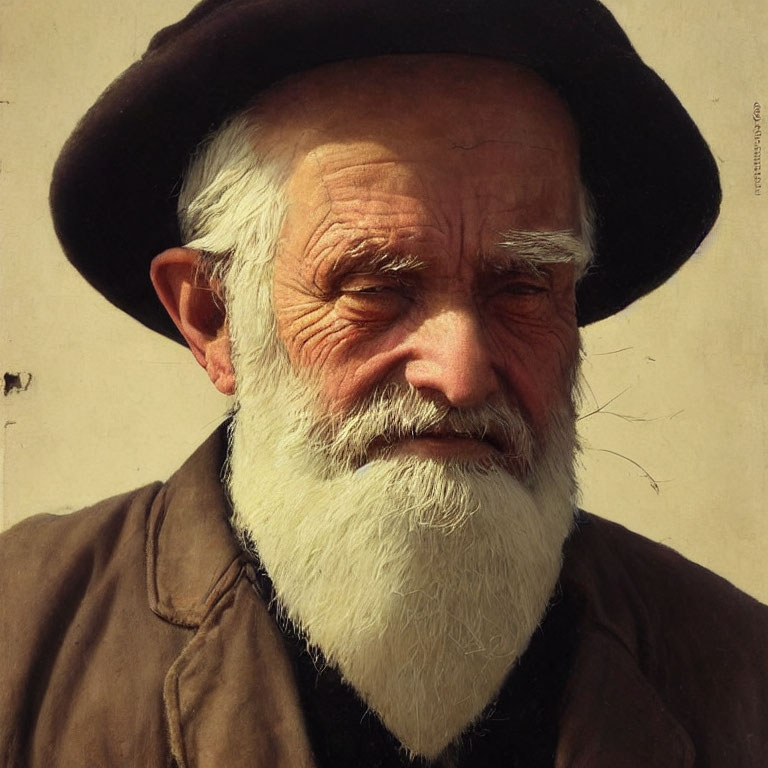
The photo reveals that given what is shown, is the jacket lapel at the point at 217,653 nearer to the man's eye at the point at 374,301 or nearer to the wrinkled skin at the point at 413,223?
the wrinkled skin at the point at 413,223

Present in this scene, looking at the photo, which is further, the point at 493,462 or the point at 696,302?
the point at 696,302

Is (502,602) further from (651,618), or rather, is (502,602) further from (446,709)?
(651,618)

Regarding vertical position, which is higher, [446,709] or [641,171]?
[641,171]

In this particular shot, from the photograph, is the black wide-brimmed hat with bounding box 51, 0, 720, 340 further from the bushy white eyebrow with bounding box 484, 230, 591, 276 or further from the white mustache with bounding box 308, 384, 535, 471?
the white mustache with bounding box 308, 384, 535, 471

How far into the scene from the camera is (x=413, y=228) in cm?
189

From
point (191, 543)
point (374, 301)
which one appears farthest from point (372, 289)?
point (191, 543)

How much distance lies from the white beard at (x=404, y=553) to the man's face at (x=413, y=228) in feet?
0.27

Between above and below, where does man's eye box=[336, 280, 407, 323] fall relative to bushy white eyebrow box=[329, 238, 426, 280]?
below

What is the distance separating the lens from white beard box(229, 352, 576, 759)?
1.87 metres

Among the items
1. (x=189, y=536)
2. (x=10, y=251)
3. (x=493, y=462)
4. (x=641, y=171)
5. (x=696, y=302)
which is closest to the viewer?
(x=493, y=462)

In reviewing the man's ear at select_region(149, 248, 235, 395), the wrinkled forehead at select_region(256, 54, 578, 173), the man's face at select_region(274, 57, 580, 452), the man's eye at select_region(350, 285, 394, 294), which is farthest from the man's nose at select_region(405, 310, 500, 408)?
the man's ear at select_region(149, 248, 235, 395)

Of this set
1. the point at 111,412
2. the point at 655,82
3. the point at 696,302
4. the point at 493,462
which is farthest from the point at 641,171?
the point at 111,412

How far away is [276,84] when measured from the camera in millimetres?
2014

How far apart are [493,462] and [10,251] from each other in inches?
61.9
